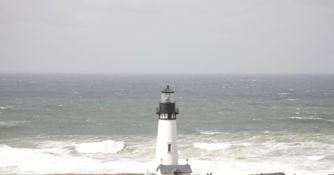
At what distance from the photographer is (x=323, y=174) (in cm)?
3247

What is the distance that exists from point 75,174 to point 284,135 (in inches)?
1050

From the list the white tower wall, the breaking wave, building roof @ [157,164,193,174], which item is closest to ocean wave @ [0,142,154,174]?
the white tower wall

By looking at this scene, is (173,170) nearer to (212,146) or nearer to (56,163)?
(56,163)

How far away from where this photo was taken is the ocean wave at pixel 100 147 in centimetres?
4166

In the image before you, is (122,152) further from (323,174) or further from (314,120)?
(314,120)

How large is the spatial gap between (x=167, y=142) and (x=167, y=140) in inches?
5.0

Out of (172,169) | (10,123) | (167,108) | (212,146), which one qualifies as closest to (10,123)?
(10,123)

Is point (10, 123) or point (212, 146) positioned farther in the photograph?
point (10, 123)

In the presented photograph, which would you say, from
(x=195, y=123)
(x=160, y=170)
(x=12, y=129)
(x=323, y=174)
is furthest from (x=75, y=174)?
(x=195, y=123)

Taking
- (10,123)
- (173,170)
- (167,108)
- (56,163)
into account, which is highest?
(167,108)

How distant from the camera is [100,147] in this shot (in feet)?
140

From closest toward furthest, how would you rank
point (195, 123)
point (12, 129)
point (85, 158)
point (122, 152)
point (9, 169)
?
point (9, 169)
point (85, 158)
point (122, 152)
point (12, 129)
point (195, 123)

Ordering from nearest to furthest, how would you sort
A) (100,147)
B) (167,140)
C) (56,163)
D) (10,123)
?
(167,140) < (56,163) < (100,147) < (10,123)

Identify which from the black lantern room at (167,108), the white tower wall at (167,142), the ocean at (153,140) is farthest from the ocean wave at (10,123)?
the black lantern room at (167,108)
